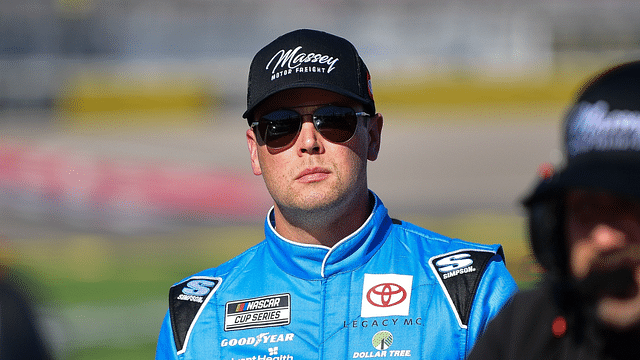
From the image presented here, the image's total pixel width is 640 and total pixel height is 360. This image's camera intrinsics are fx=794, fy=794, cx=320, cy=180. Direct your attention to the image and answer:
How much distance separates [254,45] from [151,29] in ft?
8.25

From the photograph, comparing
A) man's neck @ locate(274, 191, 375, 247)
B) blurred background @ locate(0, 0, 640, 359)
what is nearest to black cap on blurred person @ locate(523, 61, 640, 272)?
man's neck @ locate(274, 191, 375, 247)

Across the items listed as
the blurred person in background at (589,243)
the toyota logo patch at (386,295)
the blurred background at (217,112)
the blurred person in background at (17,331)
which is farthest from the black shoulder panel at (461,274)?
the blurred background at (217,112)

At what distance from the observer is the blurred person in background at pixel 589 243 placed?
1136mm

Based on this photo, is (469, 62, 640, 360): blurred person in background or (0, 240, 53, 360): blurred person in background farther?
(0, 240, 53, 360): blurred person in background

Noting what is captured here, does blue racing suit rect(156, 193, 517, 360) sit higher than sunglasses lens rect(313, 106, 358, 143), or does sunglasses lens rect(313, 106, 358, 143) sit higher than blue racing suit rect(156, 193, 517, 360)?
sunglasses lens rect(313, 106, 358, 143)

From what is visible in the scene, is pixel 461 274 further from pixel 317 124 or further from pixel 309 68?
pixel 309 68

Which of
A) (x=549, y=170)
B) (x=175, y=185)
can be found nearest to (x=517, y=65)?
(x=175, y=185)

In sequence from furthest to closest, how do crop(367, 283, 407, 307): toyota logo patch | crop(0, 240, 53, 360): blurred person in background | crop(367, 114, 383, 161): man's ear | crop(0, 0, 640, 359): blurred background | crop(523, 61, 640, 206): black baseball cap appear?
crop(0, 0, 640, 359): blurred background, crop(367, 114, 383, 161): man's ear, crop(0, 240, 53, 360): blurred person in background, crop(367, 283, 407, 307): toyota logo patch, crop(523, 61, 640, 206): black baseball cap

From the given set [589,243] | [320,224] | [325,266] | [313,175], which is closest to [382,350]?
[325,266]

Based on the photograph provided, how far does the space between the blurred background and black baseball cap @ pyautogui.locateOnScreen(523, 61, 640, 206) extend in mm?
8658

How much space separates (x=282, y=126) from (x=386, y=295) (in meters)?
0.59

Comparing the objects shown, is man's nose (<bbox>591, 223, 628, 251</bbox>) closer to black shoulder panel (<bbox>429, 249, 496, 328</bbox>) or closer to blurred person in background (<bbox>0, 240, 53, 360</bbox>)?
black shoulder panel (<bbox>429, 249, 496, 328</bbox>)

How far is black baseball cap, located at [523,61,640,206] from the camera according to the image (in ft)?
3.72

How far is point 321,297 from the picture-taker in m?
2.22
